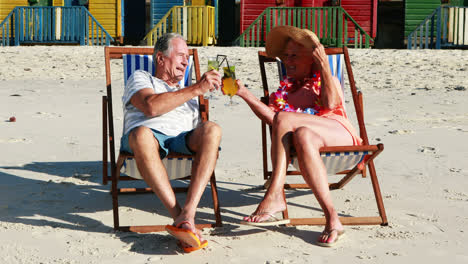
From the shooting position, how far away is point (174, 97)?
141 inches

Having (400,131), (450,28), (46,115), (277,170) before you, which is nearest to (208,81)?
(277,170)

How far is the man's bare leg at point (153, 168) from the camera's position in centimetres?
344

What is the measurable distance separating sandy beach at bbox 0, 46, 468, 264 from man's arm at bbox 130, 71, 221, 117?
658 mm

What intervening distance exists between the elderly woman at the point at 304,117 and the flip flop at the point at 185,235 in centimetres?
34

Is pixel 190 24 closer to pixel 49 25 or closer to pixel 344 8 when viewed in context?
pixel 49 25

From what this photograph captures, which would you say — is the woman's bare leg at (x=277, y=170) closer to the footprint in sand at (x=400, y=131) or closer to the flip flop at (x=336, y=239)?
the flip flop at (x=336, y=239)

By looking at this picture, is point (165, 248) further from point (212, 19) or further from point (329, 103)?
point (212, 19)

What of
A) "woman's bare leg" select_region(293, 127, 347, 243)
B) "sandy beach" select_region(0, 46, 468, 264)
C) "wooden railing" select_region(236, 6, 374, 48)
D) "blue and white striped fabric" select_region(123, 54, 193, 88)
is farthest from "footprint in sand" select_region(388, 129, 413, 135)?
"wooden railing" select_region(236, 6, 374, 48)

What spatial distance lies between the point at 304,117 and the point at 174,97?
0.73 meters

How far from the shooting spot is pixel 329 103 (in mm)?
3914

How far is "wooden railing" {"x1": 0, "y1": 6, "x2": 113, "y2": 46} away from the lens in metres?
16.5

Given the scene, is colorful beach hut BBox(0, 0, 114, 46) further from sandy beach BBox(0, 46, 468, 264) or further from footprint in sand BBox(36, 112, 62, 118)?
footprint in sand BBox(36, 112, 62, 118)

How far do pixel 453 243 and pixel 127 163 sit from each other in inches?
67.6

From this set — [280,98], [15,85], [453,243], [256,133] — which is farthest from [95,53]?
[453,243]
